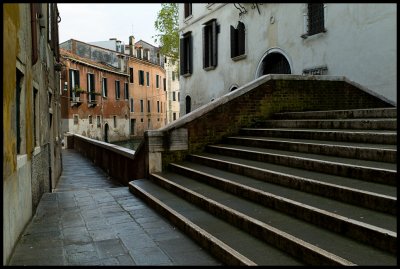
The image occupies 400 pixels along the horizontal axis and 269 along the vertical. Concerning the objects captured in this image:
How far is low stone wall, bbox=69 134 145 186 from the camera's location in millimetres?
8586

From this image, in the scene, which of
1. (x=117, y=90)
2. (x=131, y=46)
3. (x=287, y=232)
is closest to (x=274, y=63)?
(x=287, y=232)

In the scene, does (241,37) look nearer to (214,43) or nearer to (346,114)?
(214,43)

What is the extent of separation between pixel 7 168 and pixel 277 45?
1134 centimetres

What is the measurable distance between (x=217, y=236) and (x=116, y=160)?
7739 millimetres

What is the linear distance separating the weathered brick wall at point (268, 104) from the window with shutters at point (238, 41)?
688 cm

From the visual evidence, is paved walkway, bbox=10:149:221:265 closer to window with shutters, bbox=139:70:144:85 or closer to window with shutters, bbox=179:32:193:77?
window with shutters, bbox=179:32:193:77

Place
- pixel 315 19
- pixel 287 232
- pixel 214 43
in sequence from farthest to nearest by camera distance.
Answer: pixel 214 43, pixel 315 19, pixel 287 232

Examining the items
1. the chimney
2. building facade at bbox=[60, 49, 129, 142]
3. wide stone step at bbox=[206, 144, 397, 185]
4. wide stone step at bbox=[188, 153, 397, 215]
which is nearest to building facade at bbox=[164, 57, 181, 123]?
the chimney

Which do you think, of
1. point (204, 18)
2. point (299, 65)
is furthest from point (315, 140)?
point (204, 18)

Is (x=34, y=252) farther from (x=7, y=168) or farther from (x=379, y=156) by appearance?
(x=379, y=156)

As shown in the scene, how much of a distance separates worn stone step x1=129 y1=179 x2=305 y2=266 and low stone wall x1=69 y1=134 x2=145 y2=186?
8.22ft

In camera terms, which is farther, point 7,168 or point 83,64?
point 83,64

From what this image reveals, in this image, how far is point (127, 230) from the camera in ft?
15.7

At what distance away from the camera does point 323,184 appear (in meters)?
4.30
